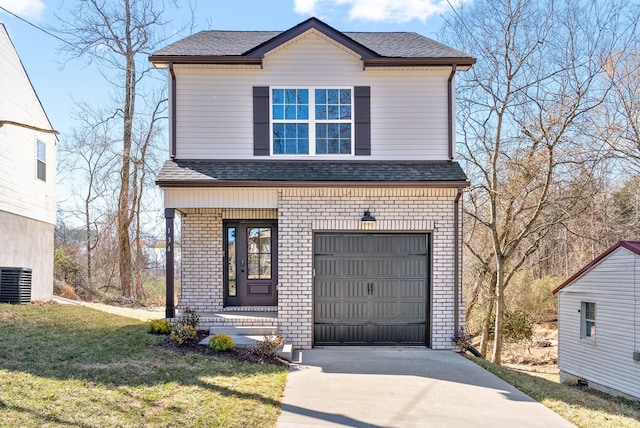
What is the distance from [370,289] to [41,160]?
11445 millimetres

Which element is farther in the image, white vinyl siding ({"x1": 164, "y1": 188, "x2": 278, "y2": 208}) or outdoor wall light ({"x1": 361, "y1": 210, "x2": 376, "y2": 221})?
outdoor wall light ({"x1": 361, "y1": 210, "x2": 376, "y2": 221})

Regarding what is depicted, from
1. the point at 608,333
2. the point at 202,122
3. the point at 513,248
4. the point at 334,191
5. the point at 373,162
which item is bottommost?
the point at 608,333

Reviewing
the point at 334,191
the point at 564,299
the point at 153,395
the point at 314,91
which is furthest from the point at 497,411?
the point at 564,299

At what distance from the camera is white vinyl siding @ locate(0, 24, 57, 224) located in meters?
13.3

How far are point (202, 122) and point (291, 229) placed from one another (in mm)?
2894

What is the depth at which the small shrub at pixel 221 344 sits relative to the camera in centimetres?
839

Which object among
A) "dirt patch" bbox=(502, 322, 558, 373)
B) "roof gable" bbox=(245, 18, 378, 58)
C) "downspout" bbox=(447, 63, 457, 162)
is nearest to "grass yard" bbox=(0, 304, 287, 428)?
"downspout" bbox=(447, 63, 457, 162)

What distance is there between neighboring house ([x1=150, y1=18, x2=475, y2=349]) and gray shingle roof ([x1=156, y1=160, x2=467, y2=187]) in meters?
0.04

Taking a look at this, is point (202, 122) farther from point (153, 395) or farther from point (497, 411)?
point (497, 411)

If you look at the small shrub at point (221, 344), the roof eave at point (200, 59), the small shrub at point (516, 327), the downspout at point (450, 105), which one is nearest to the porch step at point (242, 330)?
the small shrub at point (221, 344)

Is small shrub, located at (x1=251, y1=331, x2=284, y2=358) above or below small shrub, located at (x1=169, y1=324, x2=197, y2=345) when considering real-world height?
below

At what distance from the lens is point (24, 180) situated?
14.3m

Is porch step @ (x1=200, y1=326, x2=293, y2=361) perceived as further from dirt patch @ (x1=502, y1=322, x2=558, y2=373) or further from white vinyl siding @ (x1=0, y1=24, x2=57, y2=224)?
dirt patch @ (x1=502, y1=322, x2=558, y2=373)

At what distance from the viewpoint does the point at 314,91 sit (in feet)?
34.6
